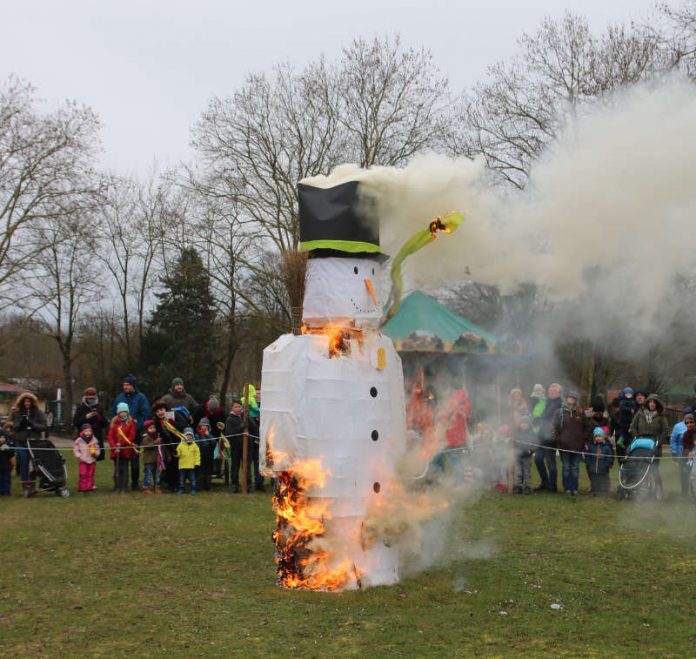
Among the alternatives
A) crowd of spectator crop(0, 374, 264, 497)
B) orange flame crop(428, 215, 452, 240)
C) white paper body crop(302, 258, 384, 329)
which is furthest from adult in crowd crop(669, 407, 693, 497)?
white paper body crop(302, 258, 384, 329)

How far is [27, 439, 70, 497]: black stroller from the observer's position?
1648 centimetres

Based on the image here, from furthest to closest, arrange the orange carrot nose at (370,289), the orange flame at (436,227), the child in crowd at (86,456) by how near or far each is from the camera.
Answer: the child in crowd at (86,456)
the orange carrot nose at (370,289)
the orange flame at (436,227)

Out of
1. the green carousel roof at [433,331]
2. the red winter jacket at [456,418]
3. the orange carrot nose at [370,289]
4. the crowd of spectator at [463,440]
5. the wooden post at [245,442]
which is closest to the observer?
the orange carrot nose at [370,289]

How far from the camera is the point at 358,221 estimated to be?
31.0ft

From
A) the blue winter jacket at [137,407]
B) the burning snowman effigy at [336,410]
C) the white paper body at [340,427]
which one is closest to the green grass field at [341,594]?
the burning snowman effigy at [336,410]

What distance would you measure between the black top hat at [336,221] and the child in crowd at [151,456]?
9.27 metres

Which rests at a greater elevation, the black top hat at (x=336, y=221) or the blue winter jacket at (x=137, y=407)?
the black top hat at (x=336, y=221)

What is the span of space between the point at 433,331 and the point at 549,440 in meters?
3.72

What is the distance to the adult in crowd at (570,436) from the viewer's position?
661 inches

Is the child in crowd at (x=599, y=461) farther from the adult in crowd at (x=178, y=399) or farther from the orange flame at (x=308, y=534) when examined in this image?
the orange flame at (x=308, y=534)

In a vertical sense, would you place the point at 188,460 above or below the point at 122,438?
below

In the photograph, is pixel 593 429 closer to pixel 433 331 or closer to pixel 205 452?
pixel 433 331

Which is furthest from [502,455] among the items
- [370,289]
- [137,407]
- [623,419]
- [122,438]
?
[370,289]

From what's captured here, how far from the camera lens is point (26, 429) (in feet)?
56.2
